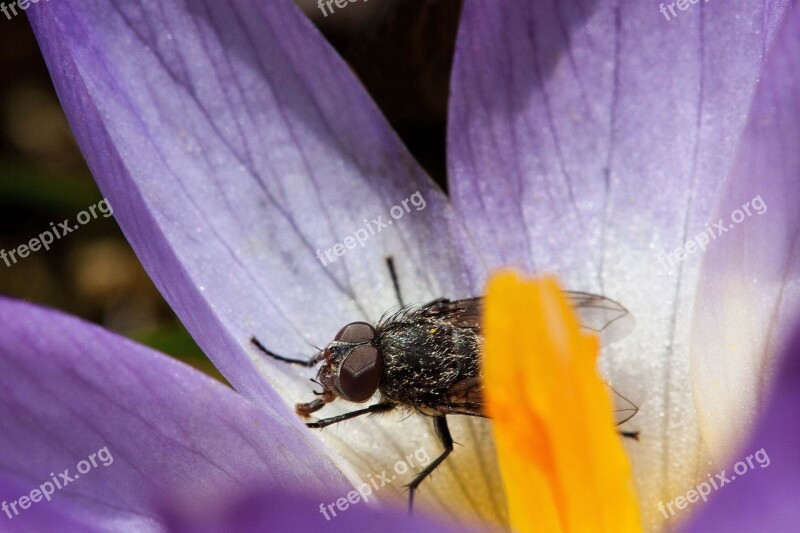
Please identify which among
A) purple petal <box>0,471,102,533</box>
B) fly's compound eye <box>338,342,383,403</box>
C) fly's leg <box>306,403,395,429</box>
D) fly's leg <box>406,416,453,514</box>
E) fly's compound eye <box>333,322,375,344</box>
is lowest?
fly's leg <box>406,416,453,514</box>

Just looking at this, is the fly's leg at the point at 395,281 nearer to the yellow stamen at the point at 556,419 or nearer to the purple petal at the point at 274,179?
the purple petal at the point at 274,179

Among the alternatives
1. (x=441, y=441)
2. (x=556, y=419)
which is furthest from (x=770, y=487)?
(x=441, y=441)

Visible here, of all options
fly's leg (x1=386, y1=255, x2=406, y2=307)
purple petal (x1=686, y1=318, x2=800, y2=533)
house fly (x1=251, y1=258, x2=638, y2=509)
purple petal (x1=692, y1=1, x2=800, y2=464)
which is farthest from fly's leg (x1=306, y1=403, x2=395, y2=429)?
purple petal (x1=686, y1=318, x2=800, y2=533)

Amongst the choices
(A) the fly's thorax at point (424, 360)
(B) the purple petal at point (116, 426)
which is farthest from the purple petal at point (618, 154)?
(B) the purple petal at point (116, 426)

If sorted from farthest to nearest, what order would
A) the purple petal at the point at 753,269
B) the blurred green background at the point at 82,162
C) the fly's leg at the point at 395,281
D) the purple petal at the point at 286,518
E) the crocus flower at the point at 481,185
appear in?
the blurred green background at the point at 82,162, the fly's leg at the point at 395,281, the crocus flower at the point at 481,185, the purple petal at the point at 753,269, the purple petal at the point at 286,518

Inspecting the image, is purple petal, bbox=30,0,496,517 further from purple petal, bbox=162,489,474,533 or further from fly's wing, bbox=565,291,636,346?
purple petal, bbox=162,489,474,533

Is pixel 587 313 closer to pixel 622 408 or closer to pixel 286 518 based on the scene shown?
pixel 622 408

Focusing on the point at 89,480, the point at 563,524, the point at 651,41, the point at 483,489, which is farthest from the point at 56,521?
the point at 651,41

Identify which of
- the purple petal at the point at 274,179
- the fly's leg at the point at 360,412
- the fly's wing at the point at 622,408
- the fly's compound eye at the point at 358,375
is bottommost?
the fly's wing at the point at 622,408
